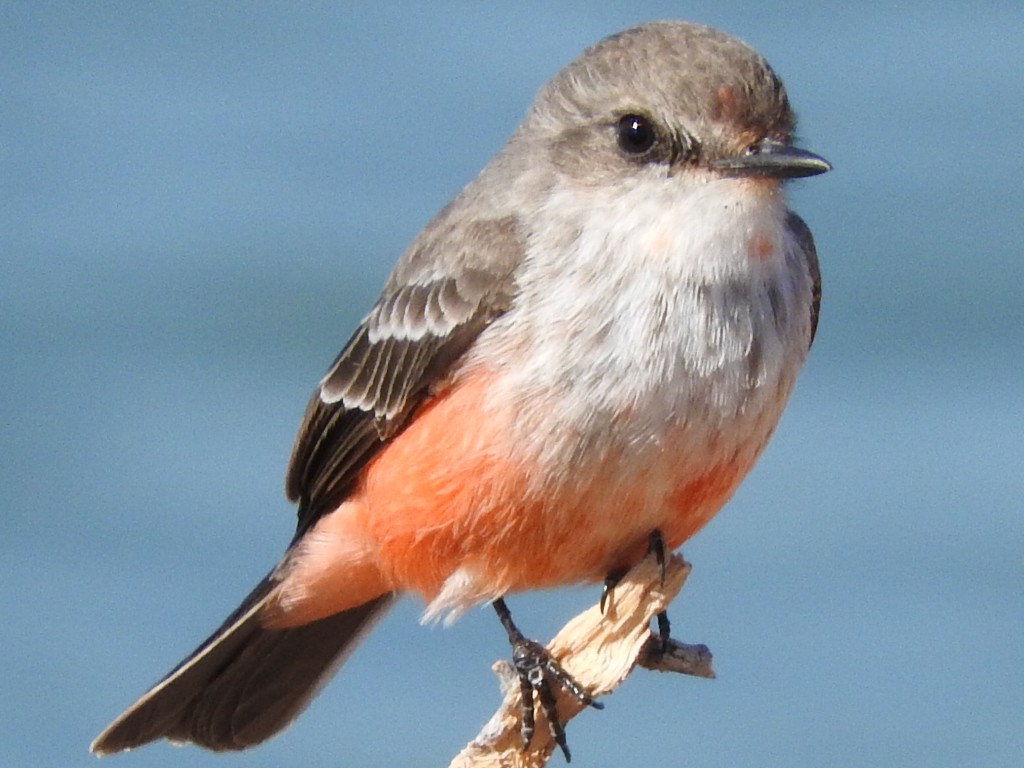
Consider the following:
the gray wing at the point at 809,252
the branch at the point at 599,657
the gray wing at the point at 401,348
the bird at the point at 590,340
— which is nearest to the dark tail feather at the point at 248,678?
the gray wing at the point at 401,348

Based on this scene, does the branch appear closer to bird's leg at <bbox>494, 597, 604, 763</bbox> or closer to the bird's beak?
bird's leg at <bbox>494, 597, 604, 763</bbox>

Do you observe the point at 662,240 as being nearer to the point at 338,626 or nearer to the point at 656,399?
the point at 656,399

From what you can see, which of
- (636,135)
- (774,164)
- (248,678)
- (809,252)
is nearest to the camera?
(774,164)

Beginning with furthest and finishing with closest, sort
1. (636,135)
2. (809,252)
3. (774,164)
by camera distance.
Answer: (809,252)
(636,135)
(774,164)

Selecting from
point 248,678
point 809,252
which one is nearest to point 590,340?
point 809,252

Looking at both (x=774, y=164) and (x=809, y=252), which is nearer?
(x=774, y=164)

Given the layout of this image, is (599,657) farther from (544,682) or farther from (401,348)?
(401,348)

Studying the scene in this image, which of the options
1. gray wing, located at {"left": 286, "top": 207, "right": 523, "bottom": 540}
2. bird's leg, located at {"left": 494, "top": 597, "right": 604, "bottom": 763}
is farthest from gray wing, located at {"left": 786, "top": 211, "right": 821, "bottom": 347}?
bird's leg, located at {"left": 494, "top": 597, "right": 604, "bottom": 763}
